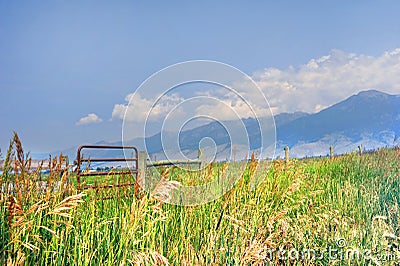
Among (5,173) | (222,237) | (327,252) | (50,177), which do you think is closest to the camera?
(5,173)

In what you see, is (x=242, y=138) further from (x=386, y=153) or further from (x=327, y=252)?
(x=386, y=153)

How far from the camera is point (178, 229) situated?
11.0ft

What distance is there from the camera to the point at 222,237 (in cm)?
324

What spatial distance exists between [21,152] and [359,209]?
4480 millimetres

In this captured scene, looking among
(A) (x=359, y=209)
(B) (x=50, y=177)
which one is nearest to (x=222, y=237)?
(B) (x=50, y=177)

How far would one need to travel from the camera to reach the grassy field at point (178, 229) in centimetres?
232

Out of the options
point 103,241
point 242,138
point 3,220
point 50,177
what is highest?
point 242,138

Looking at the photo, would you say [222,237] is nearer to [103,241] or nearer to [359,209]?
[103,241]

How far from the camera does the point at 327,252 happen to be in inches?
145

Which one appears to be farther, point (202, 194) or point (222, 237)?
point (202, 194)

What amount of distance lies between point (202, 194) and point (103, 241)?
162cm

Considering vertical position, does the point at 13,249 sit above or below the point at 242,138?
below

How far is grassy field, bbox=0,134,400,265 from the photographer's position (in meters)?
2.32

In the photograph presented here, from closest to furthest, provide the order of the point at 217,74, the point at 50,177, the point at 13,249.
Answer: the point at 13,249
the point at 50,177
the point at 217,74
